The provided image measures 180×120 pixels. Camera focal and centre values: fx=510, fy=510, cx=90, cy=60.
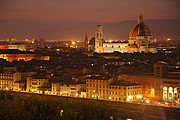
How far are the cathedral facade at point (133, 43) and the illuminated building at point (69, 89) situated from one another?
29857 mm

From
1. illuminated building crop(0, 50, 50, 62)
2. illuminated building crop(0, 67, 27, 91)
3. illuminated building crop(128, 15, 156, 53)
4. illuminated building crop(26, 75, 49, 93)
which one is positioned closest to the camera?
illuminated building crop(26, 75, 49, 93)

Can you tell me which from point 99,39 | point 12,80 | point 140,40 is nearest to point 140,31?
point 140,40

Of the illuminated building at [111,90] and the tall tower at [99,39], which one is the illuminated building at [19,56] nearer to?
the tall tower at [99,39]

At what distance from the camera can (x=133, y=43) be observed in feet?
179

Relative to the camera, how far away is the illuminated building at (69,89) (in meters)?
22.5

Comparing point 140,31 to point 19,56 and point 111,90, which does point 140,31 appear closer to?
point 19,56

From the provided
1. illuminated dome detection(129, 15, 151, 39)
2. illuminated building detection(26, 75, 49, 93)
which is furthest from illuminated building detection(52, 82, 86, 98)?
illuminated dome detection(129, 15, 151, 39)

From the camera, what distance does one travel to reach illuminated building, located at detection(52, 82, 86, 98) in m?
22.5

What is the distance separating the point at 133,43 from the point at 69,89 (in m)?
32.5

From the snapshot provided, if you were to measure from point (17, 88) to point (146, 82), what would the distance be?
6.53 metres

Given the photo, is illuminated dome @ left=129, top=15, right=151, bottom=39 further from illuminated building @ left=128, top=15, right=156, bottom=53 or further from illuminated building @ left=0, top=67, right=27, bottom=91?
illuminated building @ left=0, top=67, right=27, bottom=91

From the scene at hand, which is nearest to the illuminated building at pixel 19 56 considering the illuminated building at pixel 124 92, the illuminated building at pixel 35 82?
the illuminated building at pixel 35 82

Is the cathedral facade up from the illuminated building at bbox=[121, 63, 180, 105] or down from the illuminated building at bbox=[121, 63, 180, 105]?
up

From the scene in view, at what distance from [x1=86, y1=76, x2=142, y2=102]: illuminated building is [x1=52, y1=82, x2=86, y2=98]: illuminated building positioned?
0.38 m
